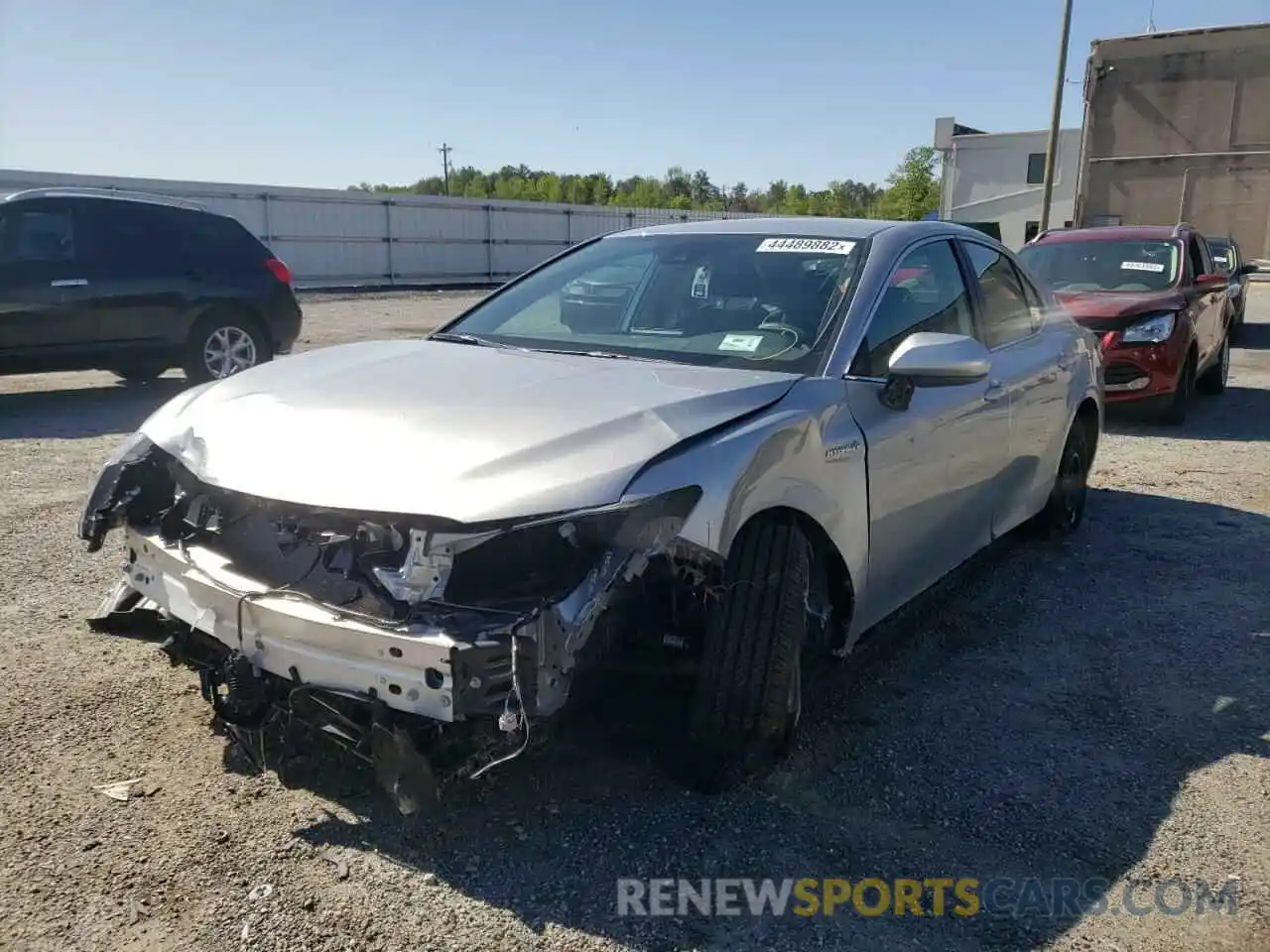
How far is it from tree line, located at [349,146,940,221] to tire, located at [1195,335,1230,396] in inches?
2108

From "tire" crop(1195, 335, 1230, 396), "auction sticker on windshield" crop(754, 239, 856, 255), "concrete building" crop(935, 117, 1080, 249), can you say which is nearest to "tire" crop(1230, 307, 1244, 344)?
"tire" crop(1195, 335, 1230, 396)

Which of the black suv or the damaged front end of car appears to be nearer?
the damaged front end of car

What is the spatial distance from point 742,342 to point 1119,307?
254 inches

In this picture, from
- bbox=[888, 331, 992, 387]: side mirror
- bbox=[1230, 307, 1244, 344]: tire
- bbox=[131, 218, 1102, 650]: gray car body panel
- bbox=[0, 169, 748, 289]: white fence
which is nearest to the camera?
bbox=[131, 218, 1102, 650]: gray car body panel

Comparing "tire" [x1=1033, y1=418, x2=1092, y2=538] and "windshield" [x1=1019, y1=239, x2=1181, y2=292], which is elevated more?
"windshield" [x1=1019, y1=239, x2=1181, y2=292]

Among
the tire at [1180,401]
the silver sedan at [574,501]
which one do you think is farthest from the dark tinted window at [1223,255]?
the silver sedan at [574,501]

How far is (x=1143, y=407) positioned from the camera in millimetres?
8773

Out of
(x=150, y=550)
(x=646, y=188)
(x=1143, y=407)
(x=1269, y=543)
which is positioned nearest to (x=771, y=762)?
(x=150, y=550)

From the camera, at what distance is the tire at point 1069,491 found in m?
5.35

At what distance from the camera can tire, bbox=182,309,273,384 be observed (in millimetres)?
9477

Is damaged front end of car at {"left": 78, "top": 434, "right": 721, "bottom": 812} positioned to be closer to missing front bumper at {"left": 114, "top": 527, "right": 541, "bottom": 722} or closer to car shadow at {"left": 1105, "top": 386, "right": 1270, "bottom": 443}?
missing front bumper at {"left": 114, "top": 527, "right": 541, "bottom": 722}

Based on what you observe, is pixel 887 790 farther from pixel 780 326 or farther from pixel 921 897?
pixel 780 326

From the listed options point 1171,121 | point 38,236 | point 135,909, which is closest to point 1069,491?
point 135,909

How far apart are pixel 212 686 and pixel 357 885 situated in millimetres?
692
